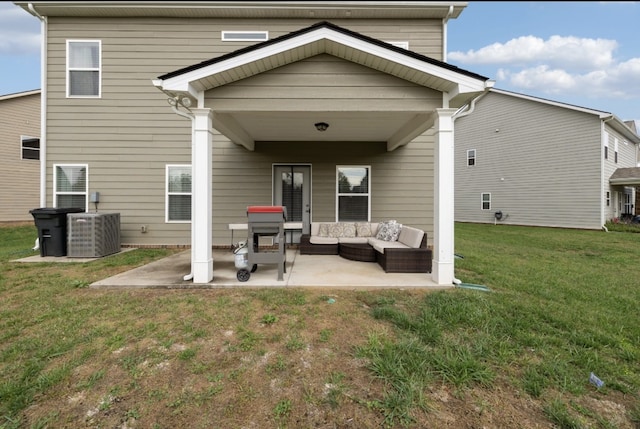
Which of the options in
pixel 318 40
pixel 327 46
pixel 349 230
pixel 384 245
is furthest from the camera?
pixel 349 230

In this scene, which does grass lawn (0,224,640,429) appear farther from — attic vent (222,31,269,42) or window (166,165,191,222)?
attic vent (222,31,269,42)

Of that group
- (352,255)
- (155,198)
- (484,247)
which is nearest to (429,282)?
(352,255)

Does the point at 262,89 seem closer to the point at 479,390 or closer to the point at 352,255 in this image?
the point at 352,255

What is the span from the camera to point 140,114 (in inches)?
279

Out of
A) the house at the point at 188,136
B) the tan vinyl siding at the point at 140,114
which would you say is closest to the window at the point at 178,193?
the house at the point at 188,136

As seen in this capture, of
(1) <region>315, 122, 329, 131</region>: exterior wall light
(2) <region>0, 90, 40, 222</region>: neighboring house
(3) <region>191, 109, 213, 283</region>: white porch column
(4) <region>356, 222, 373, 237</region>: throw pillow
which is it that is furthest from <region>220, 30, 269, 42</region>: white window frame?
(2) <region>0, 90, 40, 222</region>: neighboring house

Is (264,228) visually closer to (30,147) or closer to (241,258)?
(241,258)

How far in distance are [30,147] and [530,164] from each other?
23.3 m

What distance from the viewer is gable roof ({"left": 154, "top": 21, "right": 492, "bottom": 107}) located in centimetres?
383

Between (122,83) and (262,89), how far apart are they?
204 inches

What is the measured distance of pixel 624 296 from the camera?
3879 millimetres

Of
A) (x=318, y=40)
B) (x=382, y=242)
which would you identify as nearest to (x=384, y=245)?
(x=382, y=242)

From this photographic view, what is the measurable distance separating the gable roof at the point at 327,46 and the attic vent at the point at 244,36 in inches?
158

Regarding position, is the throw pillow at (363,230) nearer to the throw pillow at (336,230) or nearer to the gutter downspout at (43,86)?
the throw pillow at (336,230)
